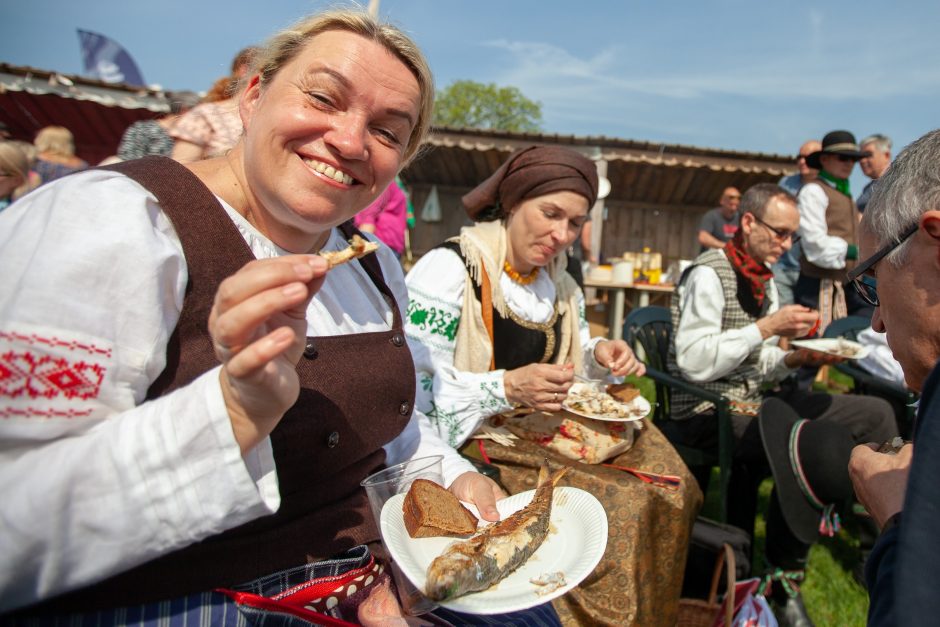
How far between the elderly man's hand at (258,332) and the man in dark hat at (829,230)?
552 cm

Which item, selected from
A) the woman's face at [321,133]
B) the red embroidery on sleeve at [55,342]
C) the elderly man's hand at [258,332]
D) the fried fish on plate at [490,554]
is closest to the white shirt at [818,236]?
the fried fish on plate at [490,554]

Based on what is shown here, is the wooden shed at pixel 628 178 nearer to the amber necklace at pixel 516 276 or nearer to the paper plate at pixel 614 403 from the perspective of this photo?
the amber necklace at pixel 516 276

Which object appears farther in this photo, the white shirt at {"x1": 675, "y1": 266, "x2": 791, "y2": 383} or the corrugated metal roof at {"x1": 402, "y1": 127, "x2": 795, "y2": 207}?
the corrugated metal roof at {"x1": 402, "y1": 127, "x2": 795, "y2": 207}

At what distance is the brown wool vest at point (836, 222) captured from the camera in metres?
5.57

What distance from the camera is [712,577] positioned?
2701 millimetres

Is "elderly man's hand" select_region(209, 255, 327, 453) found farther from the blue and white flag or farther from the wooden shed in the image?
the blue and white flag

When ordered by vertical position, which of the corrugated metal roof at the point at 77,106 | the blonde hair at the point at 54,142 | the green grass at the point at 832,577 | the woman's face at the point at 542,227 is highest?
the corrugated metal roof at the point at 77,106

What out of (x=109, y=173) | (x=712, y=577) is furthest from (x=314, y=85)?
(x=712, y=577)

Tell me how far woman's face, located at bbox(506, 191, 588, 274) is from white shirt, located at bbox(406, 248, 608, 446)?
0.49ft

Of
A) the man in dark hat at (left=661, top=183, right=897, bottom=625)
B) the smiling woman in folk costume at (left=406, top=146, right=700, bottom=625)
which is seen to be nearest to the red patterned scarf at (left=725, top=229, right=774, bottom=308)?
the man in dark hat at (left=661, top=183, right=897, bottom=625)

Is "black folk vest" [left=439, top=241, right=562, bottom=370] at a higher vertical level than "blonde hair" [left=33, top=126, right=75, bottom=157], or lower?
lower

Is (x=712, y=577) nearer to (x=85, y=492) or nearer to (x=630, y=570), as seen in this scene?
(x=630, y=570)

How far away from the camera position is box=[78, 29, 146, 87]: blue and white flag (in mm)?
14656

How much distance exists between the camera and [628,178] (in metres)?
11.3
